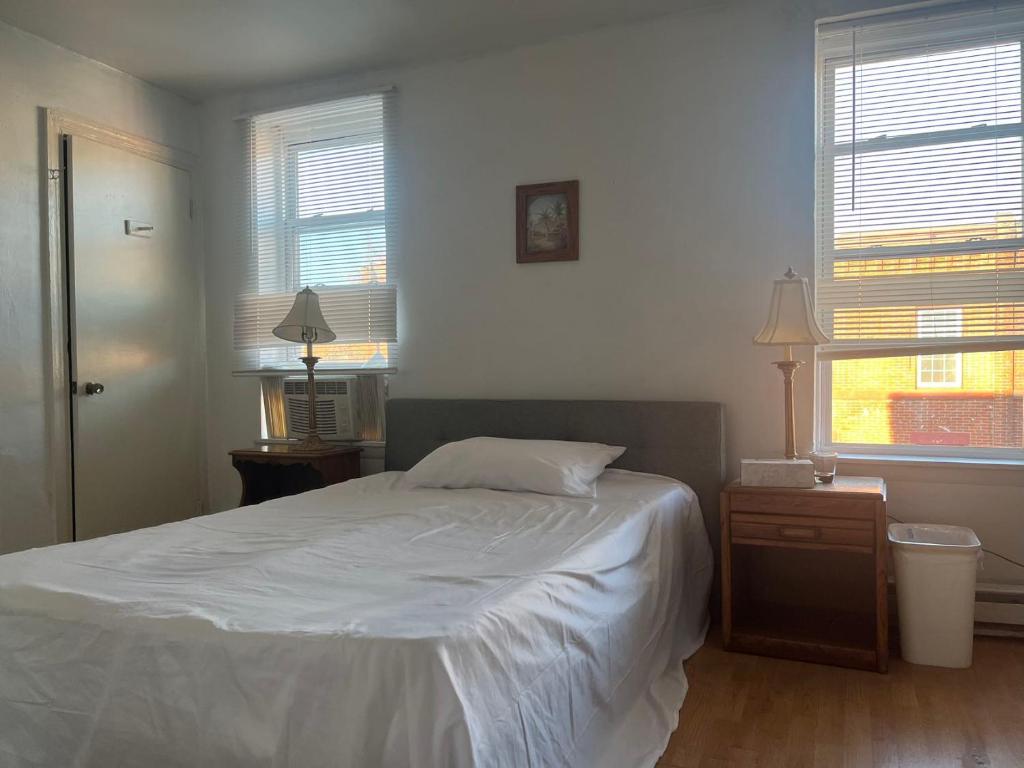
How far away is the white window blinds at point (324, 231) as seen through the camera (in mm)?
3795

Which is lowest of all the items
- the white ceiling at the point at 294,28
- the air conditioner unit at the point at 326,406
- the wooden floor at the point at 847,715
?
the wooden floor at the point at 847,715

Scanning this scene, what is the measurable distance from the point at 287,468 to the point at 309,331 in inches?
29.4

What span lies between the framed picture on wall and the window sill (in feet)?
4.67

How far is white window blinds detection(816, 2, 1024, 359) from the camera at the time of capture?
287cm

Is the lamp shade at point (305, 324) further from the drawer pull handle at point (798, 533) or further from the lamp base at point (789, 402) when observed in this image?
the drawer pull handle at point (798, 533)

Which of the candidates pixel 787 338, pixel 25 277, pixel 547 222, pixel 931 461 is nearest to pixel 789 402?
pixel 787 338

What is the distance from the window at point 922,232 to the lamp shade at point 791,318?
36 cm

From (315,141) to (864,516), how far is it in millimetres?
3163

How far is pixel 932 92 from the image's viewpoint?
296cm

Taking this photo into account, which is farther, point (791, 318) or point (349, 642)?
point (791, 318)

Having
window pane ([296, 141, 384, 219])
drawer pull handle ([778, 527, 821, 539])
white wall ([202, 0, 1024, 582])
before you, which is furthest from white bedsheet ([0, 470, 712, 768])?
window pane ([296, 141, 384, 219])

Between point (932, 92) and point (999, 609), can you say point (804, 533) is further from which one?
point (932, 92)

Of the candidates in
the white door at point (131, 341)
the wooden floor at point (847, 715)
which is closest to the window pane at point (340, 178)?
the white door at point (131, 341)

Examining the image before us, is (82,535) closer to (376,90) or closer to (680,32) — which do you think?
(376,90)
